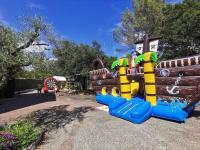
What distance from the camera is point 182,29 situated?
18203mm

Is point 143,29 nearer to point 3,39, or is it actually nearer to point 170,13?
point 170,13

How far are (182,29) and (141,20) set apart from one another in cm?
652

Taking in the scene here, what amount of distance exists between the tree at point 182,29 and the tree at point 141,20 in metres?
1.57

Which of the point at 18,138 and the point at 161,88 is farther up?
the point at 161,88

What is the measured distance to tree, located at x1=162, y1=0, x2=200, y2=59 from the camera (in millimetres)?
17844

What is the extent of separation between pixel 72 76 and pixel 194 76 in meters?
17.4

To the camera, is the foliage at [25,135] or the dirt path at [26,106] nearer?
the foliage at [25,135]

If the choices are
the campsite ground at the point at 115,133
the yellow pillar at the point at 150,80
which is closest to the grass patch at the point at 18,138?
the campsite ground at the point at 115,133

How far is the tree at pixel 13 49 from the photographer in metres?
6.02

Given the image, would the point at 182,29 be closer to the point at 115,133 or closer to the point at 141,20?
the point at 141,20

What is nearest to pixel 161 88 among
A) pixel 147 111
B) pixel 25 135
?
pixel 147 111

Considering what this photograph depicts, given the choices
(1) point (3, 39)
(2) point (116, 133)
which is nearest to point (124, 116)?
(2) point (116, 133)

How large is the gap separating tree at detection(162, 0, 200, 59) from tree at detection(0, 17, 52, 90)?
1507 centimetres

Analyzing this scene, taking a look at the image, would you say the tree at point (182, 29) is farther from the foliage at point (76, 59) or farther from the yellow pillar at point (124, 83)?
the yellow pillar at point (124, 83)
